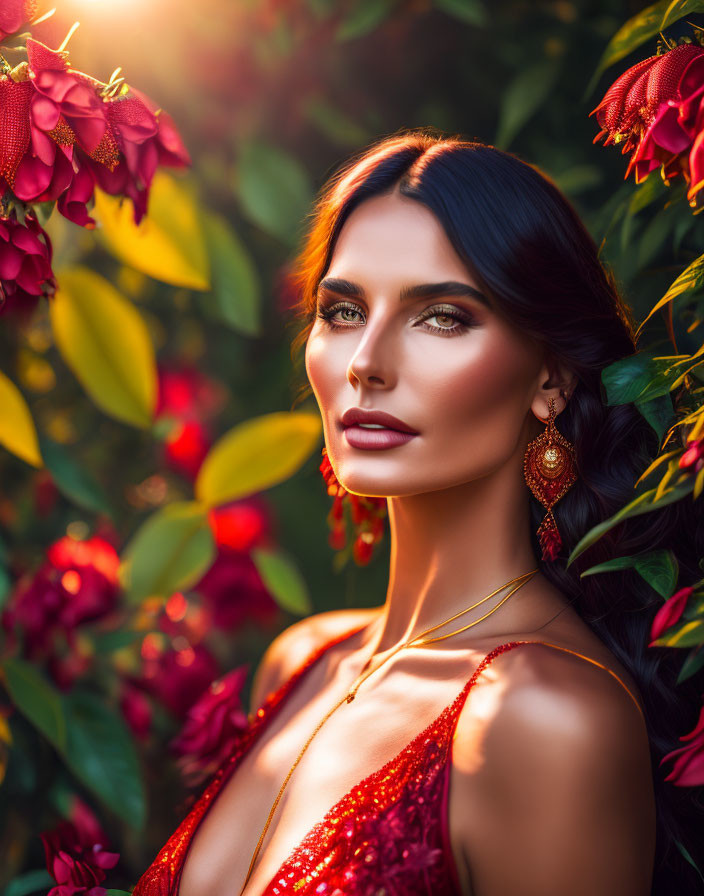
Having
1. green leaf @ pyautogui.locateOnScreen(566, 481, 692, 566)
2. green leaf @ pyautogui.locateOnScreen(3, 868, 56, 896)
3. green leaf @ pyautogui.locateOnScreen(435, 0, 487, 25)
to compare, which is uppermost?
green leaf @ pyautogui.locateOnScreen(435, 0, 487, 25)

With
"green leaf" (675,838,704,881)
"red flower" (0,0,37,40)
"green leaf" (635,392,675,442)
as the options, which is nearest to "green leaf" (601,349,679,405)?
"green leaf" (635,392,675,442)

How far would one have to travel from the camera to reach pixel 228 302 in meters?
1.85

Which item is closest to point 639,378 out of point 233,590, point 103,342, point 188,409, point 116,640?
point 103,342

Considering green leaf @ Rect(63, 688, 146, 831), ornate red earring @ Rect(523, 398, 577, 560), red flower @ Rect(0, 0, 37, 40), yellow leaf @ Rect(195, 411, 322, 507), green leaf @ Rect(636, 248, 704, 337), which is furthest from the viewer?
yellow leaf @ Rect(195, 411, 322, 507)

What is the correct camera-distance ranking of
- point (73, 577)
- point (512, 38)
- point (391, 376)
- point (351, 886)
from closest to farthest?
point (351, 886) < point (391, 376) < point (73, 577) < point (512, 38)

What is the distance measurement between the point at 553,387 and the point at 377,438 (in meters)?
0.27

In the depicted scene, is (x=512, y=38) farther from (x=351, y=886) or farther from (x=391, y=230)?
(x=351, y=886)

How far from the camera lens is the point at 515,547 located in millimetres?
1321

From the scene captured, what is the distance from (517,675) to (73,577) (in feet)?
3.23

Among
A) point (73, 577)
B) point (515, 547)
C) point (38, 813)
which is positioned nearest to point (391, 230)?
point (515, 547)

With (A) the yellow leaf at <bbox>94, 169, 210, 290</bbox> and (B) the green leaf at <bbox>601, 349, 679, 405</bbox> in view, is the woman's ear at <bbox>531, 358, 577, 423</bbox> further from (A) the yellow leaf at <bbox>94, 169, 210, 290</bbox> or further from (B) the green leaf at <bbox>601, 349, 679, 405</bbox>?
(A) the yellow leaf at <bbox>94, 169, 210, 290</bbox>

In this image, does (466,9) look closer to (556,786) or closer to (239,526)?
(239,526)

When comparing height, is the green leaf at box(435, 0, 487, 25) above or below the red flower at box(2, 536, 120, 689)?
above

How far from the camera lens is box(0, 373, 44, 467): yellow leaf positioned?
1.38 metres
